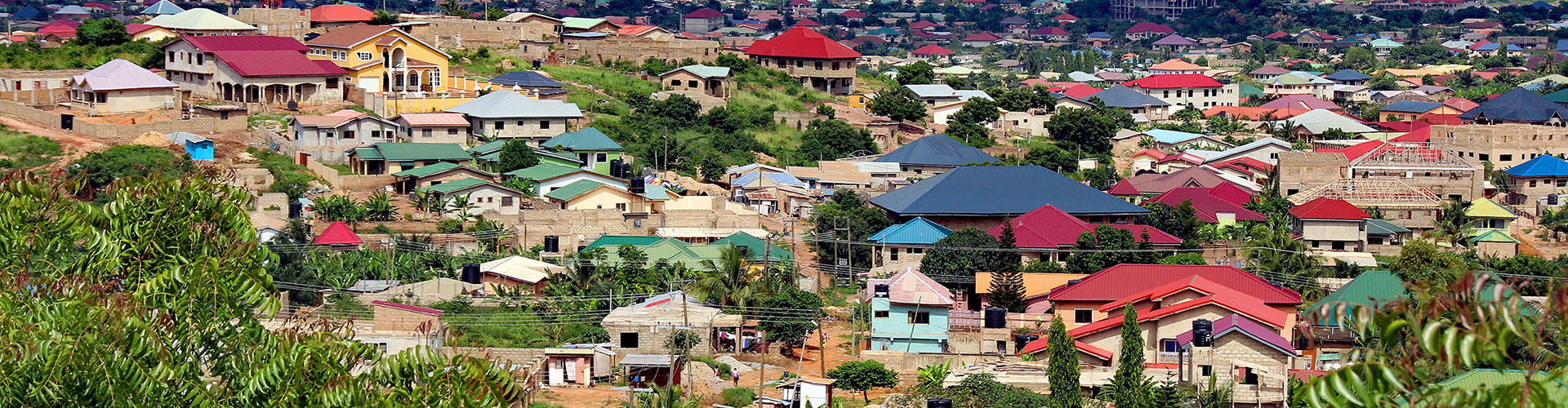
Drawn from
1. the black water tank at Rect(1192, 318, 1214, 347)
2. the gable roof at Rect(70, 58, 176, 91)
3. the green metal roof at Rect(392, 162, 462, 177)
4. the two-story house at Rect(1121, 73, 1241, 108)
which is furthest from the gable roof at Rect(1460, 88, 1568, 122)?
the gable roof at Rect(70, 58, 176, 91)

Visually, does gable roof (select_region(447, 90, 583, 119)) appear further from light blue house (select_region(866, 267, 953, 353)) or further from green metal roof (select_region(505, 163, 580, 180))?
light blue house (select_region(866, 267, 953, 353))

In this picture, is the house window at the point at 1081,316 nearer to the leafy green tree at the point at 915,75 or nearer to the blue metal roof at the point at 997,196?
the blue metal roof at the point at 997,196

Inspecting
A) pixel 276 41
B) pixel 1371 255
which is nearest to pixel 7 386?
pixel 1371 255

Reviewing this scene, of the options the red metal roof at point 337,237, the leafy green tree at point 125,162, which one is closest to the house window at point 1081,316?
the red metal roof at point 337,237

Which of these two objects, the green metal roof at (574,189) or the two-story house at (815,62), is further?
the two-story house at (815,62)

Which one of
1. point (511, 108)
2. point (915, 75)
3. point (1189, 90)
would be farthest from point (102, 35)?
point (1189, 90)

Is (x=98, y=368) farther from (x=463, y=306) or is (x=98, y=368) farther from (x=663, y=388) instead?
(x=463, y=306)
